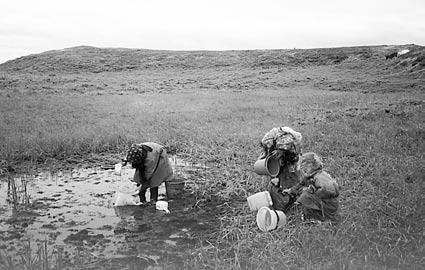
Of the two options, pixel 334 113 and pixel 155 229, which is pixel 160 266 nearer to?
pixel 155 229

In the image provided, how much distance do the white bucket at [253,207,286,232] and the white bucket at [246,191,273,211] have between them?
0.36 metres

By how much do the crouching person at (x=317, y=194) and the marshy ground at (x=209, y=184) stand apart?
161 millimetres

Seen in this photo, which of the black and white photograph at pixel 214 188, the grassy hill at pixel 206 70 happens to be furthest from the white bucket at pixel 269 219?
the grassy hill at pixel 206 70

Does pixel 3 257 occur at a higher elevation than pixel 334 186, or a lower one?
lower

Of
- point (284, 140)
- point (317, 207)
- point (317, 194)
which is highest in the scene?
point (284, 140)

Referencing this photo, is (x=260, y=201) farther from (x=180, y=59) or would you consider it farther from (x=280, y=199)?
(x=180, y=59)

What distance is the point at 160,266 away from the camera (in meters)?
3.30

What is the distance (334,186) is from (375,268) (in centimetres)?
114

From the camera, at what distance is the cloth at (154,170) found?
5.02 metres

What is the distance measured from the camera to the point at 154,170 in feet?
16.5

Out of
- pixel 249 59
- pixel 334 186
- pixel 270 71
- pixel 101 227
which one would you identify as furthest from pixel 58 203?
pixel 249 59

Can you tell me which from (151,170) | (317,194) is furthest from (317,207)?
(151,170)

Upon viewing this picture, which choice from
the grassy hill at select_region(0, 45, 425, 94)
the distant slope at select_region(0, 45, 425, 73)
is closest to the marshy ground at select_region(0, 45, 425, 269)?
the grassy hill at select_region(0, 45, 425, 94)

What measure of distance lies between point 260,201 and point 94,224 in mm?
1748
